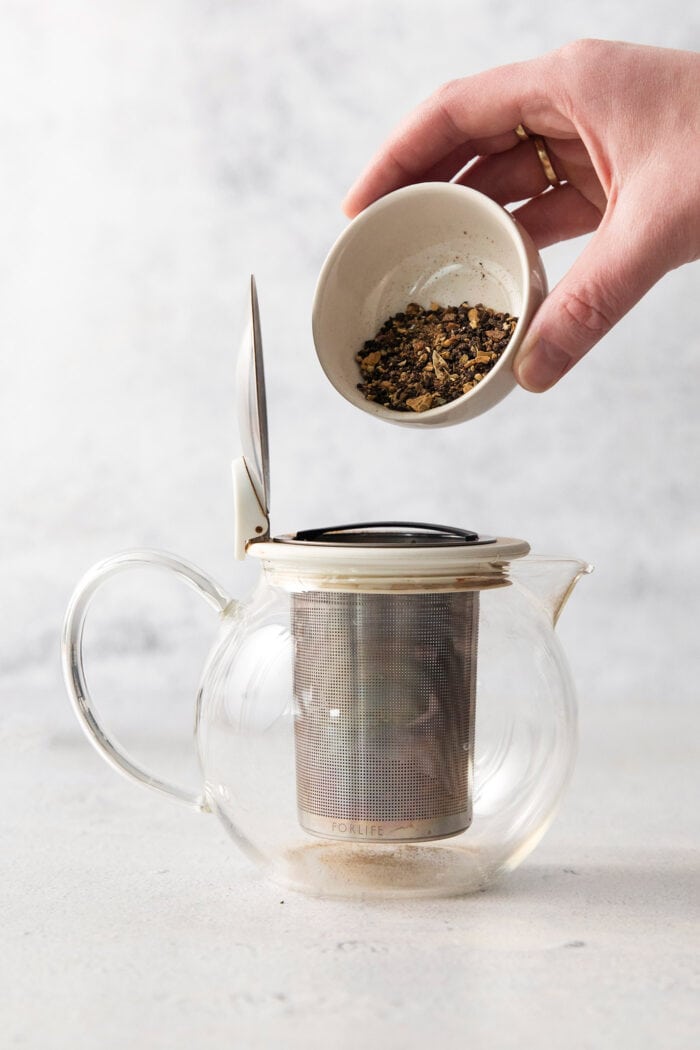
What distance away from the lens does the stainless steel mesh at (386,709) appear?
1015mm

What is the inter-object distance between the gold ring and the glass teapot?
0.43 metres

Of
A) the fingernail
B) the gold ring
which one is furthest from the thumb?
the gold ring

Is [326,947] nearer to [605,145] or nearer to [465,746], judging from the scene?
[465,746]

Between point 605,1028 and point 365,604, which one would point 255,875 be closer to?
point 365,604

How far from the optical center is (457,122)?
4.23 feet

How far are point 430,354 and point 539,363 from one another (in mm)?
123

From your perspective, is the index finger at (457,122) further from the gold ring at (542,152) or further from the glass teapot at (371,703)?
the glass teapot at (371,703)

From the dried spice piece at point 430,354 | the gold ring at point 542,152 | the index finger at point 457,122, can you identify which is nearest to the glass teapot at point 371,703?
the dried spice piece at point 430,354

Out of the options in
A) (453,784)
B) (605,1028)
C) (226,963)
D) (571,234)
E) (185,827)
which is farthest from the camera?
(571,234)

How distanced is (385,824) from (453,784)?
6cm

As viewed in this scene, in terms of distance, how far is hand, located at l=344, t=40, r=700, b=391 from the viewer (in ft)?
3.56

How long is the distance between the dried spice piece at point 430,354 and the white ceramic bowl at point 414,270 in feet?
0.04

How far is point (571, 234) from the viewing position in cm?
148

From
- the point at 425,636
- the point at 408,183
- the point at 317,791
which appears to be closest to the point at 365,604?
the point at 425,636
